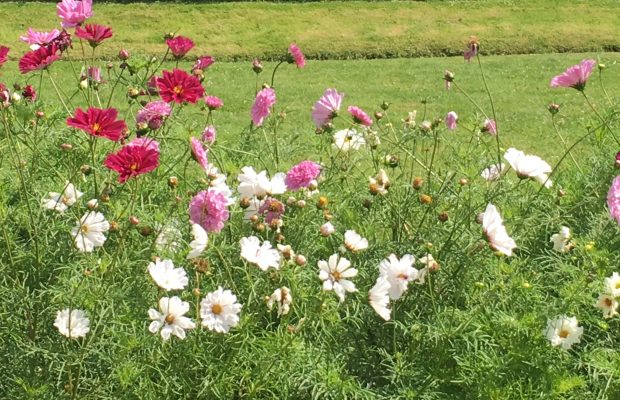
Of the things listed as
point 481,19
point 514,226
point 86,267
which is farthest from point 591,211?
point 481,19

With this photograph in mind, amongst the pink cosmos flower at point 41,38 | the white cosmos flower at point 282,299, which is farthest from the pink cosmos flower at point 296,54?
the white cosmos flower at point 282,299

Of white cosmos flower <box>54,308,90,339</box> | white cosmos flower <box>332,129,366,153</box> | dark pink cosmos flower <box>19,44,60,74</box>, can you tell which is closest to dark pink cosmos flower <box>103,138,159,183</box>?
white cosmos flower <box>54,308,90,339</box>

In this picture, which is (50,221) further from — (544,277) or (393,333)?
(544,277)

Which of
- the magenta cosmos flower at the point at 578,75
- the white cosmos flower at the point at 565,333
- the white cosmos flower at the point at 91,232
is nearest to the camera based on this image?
the white cosmos flower at the point at 565,333

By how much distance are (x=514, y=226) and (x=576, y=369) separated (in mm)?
443

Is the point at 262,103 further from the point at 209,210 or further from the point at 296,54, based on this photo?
the point at 209,210

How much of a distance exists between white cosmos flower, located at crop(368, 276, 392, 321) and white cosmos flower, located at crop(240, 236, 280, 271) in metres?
0.20

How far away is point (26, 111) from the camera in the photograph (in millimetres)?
2791

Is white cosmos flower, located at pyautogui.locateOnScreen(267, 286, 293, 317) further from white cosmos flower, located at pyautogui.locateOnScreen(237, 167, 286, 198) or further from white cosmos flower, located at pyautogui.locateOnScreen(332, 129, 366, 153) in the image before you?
white cosmos flower, located at pyautogui.locateOnScreen(332, 129, 366, 153)

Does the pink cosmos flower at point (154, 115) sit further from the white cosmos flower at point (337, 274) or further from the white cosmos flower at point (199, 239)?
the white cosmos flower at point (337, 274)

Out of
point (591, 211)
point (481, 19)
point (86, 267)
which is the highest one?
point (86, 267)

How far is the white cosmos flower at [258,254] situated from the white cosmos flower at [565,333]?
1.86 ft

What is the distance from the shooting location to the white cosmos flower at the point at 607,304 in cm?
184

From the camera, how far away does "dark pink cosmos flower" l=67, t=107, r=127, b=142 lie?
1770 millimetres
